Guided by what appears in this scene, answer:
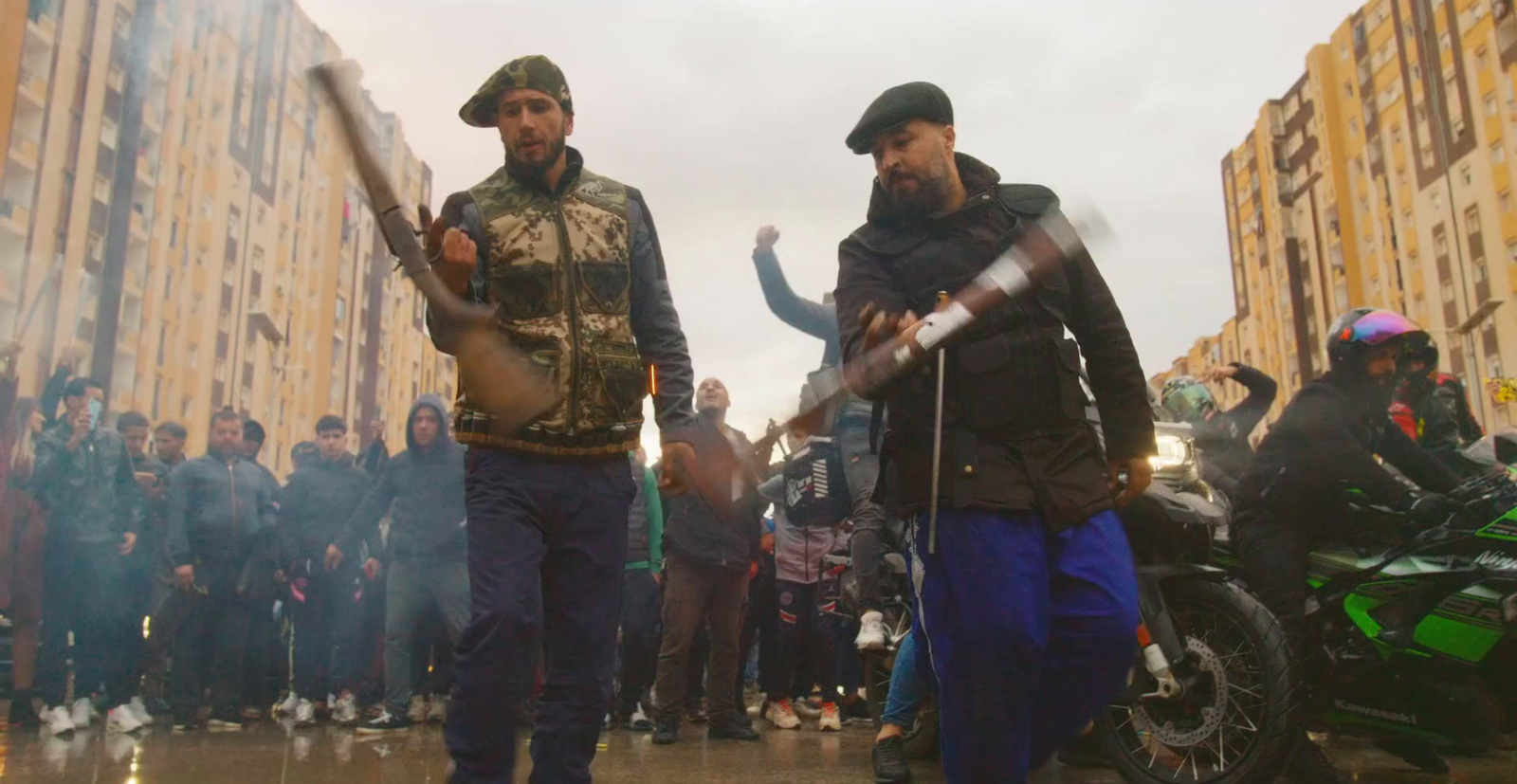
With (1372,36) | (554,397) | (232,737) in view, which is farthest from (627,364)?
(1372,36)

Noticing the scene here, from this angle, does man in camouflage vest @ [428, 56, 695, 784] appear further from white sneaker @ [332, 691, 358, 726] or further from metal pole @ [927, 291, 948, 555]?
white sneaker @ [332, 691, 358, 726]

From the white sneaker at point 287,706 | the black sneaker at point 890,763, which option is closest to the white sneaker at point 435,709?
the white sneaker at point 287,706

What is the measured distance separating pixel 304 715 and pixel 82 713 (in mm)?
1323

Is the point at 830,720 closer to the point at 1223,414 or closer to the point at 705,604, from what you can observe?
the point at 705,604

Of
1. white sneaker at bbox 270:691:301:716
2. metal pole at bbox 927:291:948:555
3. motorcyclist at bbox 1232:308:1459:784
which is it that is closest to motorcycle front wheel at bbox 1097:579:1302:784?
motorcyclist at bbox 1232:308:1459:784

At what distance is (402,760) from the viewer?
608 centimetres

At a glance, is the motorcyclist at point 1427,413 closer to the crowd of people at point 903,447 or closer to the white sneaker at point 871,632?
the crowd of people at point 903,447

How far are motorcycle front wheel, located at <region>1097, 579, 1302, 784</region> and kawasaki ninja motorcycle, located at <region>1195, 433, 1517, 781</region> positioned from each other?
128mm

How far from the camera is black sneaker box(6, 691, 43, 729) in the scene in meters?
7.91

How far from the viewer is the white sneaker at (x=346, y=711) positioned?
8.51 metres

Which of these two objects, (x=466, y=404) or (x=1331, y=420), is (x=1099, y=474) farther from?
(x=1331, y=420)

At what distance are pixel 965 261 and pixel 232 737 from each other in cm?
592

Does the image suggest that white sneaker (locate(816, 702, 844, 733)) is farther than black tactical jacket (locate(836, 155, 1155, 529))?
Yes

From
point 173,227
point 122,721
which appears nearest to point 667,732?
point 122,721
